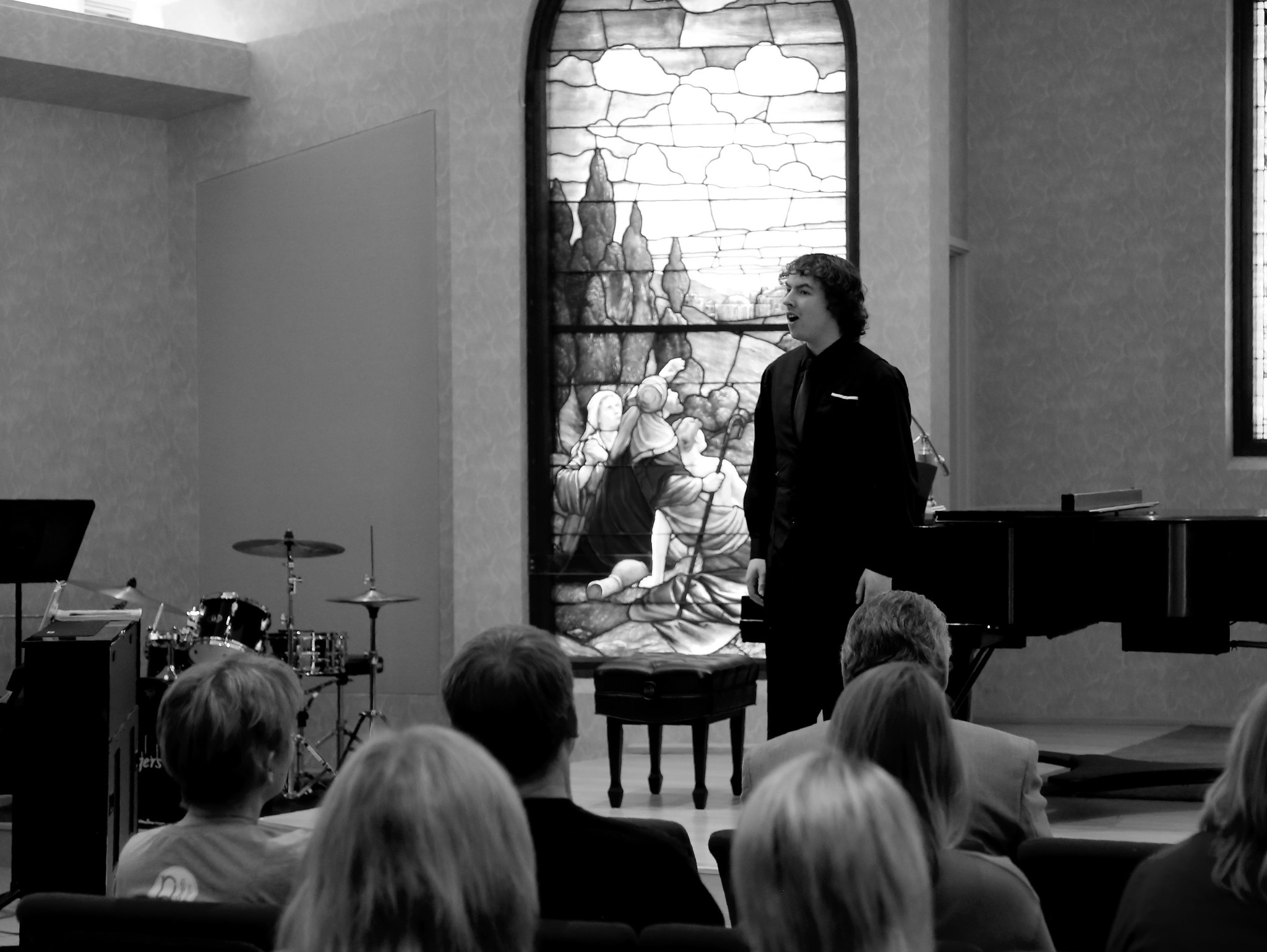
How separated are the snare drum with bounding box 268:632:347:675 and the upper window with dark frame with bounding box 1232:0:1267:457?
161 inches

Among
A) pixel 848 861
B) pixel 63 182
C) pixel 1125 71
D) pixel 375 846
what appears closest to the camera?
pixel 848 861

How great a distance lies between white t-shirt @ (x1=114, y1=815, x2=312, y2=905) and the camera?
2199 mm

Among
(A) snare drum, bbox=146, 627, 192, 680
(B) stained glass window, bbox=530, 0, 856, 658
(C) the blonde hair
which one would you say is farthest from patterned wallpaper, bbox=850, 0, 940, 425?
(C) the blonde hair

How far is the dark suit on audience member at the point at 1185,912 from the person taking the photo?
172 cm

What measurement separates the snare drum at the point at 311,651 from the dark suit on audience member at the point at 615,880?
4.87m

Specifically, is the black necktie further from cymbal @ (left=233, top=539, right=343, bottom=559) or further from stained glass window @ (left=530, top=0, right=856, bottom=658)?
cymbal @ (left=233, top=539, right=343, bottom=559)

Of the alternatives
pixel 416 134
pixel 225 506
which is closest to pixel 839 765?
pixel 416 134

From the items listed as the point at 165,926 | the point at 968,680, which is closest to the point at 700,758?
the point at 968,680

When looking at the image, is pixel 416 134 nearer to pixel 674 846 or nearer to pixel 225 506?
pixel 225 506

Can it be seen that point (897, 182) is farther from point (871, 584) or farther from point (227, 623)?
point (227, 623)

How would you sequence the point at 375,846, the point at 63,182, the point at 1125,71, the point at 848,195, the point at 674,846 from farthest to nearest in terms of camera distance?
the point at 63,182, the point at 1125,71, the point at 848,195, the point at 674,846, the point at 375,846

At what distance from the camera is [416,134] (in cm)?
770

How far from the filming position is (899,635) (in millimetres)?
2803

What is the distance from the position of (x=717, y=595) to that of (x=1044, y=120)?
2699 mm
